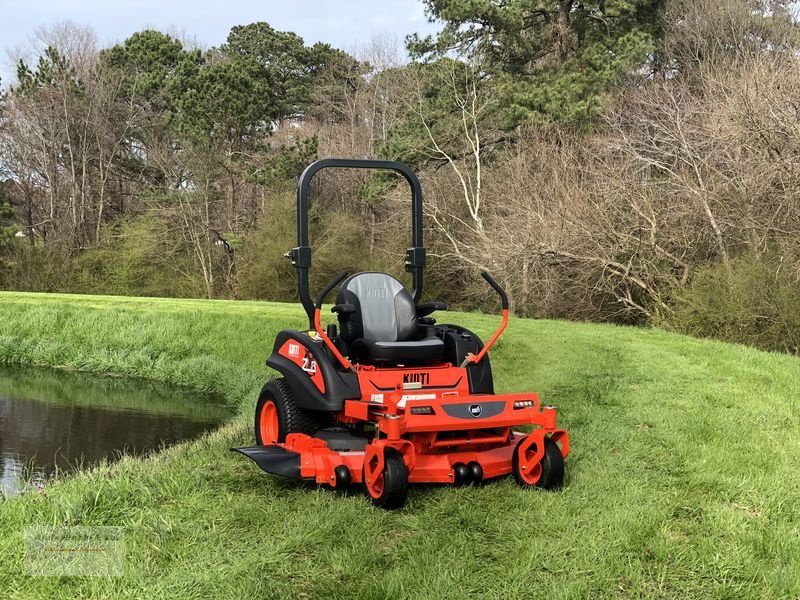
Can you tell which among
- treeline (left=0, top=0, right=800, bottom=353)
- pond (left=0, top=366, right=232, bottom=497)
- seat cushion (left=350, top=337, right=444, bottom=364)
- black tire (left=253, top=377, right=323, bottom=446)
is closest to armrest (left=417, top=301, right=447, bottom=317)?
seat cushion (left=350, top=337, right=444, bottom=364)

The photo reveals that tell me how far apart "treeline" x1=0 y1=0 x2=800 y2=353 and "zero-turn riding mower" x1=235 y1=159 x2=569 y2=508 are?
9053 millimetres

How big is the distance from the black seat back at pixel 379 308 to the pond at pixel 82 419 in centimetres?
276

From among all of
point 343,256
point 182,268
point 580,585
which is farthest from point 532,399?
point 182,268

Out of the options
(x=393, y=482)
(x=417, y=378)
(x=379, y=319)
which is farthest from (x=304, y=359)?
(x=393, y=482)

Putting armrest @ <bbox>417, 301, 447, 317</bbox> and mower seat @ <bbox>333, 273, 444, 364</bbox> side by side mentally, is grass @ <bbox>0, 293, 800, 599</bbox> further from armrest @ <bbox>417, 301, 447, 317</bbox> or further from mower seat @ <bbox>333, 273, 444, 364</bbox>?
armrest @ <bbox>417, 301, 447, 317</bbox>

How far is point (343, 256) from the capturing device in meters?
24.6

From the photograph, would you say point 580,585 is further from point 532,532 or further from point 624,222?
point 624,222

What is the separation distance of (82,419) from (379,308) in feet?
19.6

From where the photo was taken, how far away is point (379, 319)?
527 cm

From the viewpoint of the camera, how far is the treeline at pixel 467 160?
46.1 feet

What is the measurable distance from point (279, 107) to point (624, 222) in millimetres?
16293

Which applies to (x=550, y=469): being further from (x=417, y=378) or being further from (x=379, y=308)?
(x=379, y=308)

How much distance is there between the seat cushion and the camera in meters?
4.88

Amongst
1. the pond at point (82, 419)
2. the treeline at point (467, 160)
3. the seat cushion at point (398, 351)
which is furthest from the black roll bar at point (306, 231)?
the treeline at point (467, 160)
